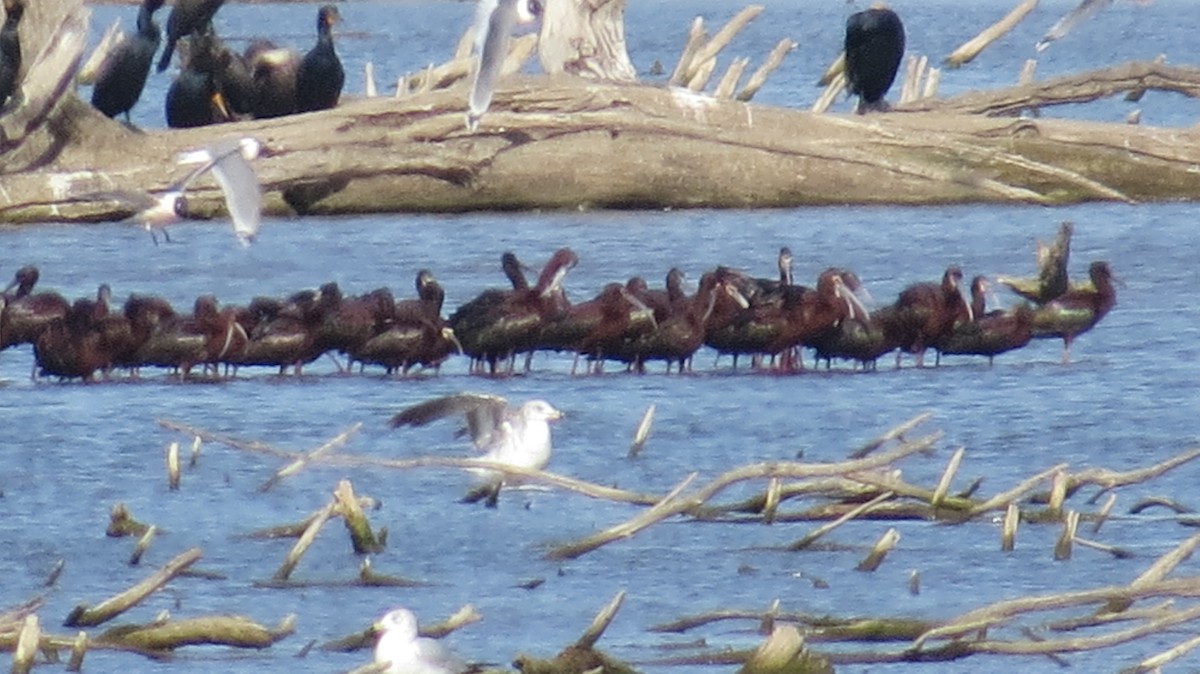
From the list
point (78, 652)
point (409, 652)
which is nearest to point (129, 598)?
point (78, 652)

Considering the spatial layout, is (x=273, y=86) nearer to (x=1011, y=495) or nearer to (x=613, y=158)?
(x=613, y=158)

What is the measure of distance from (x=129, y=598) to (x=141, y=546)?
132cm

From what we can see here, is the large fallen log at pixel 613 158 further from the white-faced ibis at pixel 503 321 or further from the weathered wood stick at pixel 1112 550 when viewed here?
the weathered wood stick at pixel 1112 550

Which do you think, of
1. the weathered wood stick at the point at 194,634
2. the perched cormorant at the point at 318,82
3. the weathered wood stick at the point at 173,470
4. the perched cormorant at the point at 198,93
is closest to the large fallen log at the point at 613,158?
the perched cormorant at the point at 318,82

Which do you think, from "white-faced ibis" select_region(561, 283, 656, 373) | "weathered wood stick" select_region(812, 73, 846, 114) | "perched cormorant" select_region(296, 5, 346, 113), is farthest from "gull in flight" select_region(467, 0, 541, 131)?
"weathered wood stick" select_region(812, 73, 846, 114)

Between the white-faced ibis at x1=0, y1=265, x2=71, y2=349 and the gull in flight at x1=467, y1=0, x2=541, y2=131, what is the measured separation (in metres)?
2.89

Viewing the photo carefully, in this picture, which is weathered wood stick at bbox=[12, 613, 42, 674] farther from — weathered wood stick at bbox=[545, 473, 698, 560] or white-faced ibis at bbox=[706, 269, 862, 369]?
white-faced ibis at bbox=[706, 269, 862, 369]

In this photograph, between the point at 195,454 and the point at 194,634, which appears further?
the point at 195,454

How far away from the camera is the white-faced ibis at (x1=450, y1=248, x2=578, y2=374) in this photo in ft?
→ 38.7

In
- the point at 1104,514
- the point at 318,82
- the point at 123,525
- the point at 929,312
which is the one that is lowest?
the point at 123,525

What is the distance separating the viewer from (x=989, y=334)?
11938 mm

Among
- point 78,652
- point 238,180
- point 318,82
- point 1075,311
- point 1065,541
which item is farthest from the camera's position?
point 318,82

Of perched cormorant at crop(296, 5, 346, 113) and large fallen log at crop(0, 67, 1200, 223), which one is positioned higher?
perched cormorant at crop(296, 5, 346, 113)

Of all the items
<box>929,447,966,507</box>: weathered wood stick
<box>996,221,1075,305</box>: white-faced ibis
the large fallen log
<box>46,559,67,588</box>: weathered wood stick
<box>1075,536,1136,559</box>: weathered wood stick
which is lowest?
<box>46,559,67,588</box>: weathered wood stick
